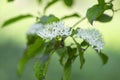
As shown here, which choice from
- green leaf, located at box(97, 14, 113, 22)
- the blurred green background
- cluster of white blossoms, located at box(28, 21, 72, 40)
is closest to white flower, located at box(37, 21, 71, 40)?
cluster of white blossoms, located at box(28, 21, 72, 40)

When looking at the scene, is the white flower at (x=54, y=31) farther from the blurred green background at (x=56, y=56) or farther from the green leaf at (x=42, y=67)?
the blurred green background at (x=56, y=56)

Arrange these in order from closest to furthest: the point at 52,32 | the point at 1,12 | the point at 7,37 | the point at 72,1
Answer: the point at 52,32, the point at 72,1, the point at 7,37, the point at 1,12

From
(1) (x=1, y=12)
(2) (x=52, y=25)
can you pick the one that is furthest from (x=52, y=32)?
(1) (x=1, y=12)

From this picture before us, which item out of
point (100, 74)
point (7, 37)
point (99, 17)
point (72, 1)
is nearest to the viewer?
point (99, 17)

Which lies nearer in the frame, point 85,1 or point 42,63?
point 42,63

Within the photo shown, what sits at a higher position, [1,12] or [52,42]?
[1,12]

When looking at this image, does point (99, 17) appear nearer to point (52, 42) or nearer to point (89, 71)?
point (52, 42)

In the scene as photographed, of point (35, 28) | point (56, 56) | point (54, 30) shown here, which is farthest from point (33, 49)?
point (56, 56)

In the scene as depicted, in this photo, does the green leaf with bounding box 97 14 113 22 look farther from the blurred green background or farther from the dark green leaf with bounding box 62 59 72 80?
the blurred green background
